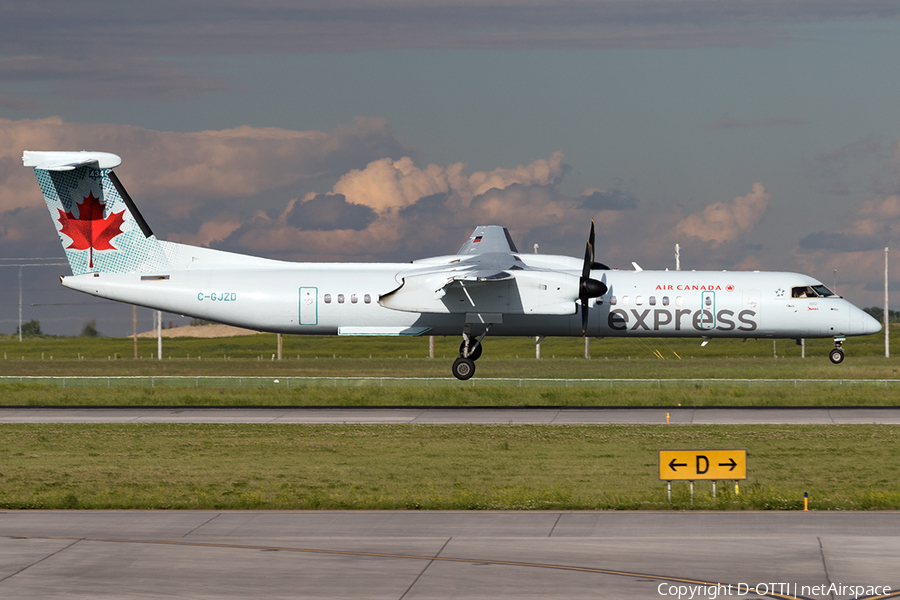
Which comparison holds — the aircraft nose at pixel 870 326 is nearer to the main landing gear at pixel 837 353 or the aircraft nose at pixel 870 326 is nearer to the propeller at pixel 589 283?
the main landing gear at pixel 837 353

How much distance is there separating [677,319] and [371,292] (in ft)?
42.0

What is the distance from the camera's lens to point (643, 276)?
4141 centimetres

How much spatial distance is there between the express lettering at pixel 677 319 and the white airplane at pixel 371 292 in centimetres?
4

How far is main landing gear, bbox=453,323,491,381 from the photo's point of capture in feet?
135

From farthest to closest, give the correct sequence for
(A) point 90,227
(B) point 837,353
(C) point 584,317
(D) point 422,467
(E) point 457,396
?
1. (E) point 457,396
2. (B) point 837,353
3. (A) point 90,227
4. (C) point 584,317
5. (D) point 422,467

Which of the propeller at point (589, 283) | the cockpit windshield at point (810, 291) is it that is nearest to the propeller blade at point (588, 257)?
the propeller at point (589, 283)

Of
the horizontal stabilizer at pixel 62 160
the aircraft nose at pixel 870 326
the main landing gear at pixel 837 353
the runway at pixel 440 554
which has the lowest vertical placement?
the runway at pixel 440 554

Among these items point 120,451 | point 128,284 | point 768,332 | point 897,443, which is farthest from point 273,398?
point 897,443

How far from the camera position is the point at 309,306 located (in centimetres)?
4016

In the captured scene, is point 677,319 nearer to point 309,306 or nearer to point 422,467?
point 309,306

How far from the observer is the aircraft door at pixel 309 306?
132 ft

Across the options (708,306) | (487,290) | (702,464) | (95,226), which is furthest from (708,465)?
(95,226)

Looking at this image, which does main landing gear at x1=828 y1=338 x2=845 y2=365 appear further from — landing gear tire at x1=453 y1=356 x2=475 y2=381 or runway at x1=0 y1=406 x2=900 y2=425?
landing gear tire at x1=453 y1=356 x2=475 y2=381

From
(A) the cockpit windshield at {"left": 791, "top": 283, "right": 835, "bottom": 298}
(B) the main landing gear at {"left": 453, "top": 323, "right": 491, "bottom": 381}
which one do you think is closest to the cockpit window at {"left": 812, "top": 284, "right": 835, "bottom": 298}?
(A) the cockpit windshield at {"left": 791, "top": 283, "right": 835, "bottom": 298}
